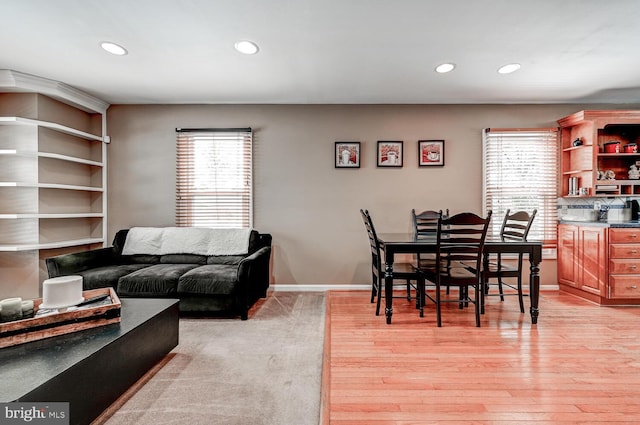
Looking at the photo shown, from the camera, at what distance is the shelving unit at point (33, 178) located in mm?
3330

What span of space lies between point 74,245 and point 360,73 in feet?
12.9

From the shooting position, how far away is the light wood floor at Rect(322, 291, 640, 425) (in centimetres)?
161

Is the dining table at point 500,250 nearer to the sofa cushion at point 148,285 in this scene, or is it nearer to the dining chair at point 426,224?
the dining chair at point 426,224

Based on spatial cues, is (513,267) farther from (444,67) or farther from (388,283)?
(444,67)

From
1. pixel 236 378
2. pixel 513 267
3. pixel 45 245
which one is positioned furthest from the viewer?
pixel 45 245

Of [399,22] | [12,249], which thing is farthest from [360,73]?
[12,249]

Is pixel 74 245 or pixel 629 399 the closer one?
pixel 629 399

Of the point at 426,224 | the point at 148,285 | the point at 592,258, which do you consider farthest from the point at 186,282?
the point at 592,258

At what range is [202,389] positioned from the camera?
6.08 feet

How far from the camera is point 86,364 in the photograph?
1.43 metres

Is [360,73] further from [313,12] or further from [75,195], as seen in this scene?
[75,195]

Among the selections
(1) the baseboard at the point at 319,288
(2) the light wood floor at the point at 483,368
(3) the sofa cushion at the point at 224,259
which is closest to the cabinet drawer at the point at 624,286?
(2) the light wood floor at the point at 483,368

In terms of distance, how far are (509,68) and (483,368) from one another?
111 inches

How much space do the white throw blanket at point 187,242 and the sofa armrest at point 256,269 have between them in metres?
0.25
